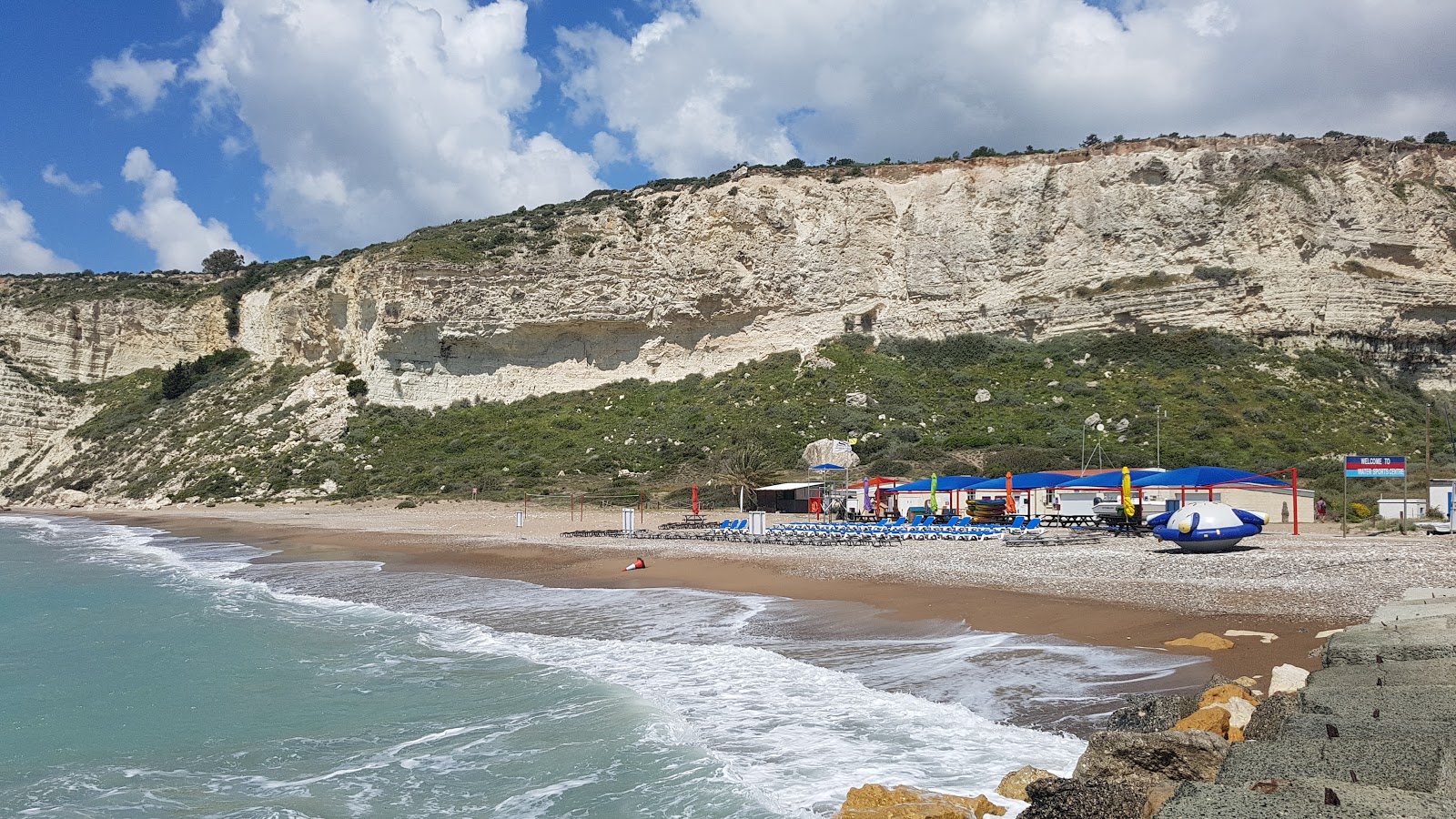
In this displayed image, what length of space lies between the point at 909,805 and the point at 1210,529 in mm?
13183

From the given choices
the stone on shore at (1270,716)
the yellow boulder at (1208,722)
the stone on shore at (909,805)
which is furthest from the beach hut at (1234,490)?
the stone on shore at (909,805)

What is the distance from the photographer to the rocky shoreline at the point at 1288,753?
338 centimetres

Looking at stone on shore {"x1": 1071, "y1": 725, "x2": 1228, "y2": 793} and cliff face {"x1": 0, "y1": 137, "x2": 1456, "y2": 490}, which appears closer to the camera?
stone on shore {"x1": 1071, "y1": 725, "x2": 1228, "y2": 793}

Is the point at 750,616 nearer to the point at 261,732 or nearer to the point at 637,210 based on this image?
the point at 261,732

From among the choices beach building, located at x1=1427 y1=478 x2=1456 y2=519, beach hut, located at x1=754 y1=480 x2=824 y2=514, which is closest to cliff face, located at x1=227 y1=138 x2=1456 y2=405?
beach hut, located at x1=754 y1=480 x2=824 y2=514

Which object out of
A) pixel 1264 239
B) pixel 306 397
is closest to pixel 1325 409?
pixel 1264 239

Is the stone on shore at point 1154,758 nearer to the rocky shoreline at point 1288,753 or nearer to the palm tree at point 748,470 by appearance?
the rocky shoreline at point 1288,753

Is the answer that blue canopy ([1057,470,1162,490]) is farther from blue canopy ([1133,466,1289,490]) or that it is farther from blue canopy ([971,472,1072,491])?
blue canopy ([1133,466,1289,490])

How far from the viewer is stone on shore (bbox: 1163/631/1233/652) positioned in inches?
356

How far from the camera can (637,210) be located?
178 ft

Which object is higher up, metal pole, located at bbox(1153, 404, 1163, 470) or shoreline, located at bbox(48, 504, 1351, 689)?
metal pole, located at bbox(1153, 404, 1163, 470)

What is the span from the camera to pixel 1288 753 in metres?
4.06

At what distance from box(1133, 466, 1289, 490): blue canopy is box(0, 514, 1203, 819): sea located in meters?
13.4

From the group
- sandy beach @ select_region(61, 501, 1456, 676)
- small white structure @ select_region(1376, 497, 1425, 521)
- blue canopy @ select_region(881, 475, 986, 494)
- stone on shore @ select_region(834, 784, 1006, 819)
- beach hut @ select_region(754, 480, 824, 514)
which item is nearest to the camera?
stone on shore @ select_region(834, 784, 1006, 819)
